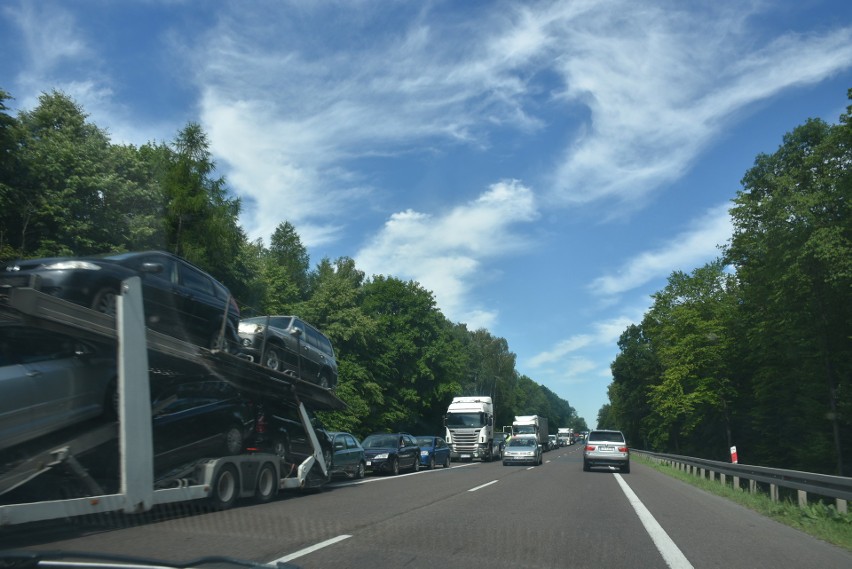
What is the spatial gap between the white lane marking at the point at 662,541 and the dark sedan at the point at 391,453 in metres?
12.1

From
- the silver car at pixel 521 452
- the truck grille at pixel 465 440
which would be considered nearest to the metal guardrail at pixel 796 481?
the silver car at pixel 521 452

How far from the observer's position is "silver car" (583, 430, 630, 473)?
2697 cm

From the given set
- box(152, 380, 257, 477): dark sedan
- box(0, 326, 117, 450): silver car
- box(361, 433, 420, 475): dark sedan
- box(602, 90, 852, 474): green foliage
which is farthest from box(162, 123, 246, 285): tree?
box(602, 90, 852, 474): green foliage

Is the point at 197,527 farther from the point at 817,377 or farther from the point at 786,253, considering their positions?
the point at 817,377

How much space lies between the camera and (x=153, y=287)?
9.68m

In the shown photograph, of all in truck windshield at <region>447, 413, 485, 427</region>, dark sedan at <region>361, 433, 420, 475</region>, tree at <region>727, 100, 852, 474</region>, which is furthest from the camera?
truck windshield at <region>447, 413, 485, 427</region>

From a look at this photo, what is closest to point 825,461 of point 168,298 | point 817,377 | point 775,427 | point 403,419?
point 817,377

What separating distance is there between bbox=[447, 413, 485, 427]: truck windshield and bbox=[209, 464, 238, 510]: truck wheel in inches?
1121

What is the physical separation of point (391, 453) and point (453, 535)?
1628 centimetres

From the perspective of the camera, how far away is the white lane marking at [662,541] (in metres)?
7.66

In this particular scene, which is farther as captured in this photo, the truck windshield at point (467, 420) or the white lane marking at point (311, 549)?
the truck windshield at point (467, 420)

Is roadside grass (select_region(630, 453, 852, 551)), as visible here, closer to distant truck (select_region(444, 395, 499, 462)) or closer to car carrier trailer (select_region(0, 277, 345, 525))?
car carrier trailer (select_region(0, 277, 345, 525))

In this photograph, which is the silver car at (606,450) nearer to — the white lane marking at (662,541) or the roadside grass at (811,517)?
the roadside grass at (811,517)

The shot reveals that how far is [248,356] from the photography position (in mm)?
12523
